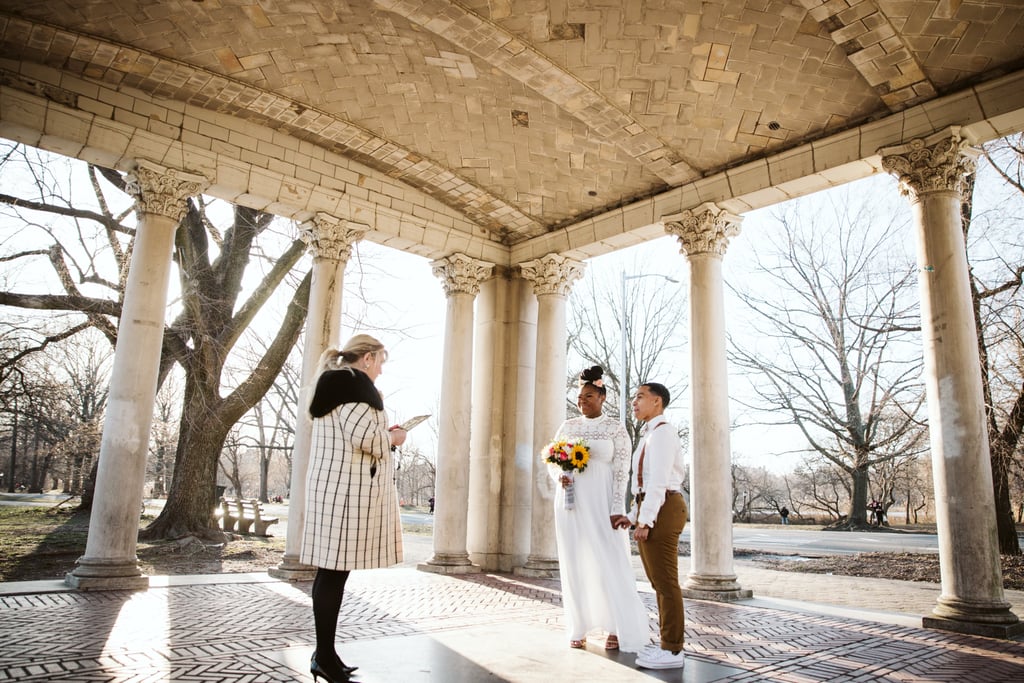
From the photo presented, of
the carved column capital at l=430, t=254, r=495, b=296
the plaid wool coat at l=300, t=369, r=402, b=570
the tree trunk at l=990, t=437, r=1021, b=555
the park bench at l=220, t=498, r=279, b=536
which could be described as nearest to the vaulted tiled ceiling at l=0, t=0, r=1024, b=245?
the carved column capital at l=430, t=254, r=495, b=296

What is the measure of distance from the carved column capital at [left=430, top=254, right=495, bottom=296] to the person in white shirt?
7467 mm

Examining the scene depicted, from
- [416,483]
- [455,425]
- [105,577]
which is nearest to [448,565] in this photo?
[455,425]

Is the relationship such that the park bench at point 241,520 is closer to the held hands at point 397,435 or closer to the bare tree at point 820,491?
the held hands at point 397,435

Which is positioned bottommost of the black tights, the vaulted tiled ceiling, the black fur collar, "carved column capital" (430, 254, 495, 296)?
the black tights

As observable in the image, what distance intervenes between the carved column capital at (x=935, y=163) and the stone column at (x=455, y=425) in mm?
6933

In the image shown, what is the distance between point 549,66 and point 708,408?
5.14 m

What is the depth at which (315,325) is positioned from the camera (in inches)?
386

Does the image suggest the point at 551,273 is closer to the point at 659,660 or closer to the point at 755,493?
the point at 659,660

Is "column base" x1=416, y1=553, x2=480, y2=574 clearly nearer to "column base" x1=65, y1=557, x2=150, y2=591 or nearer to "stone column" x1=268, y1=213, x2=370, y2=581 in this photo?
"stone column" x1=268, y1=213, x2=370, y2=581

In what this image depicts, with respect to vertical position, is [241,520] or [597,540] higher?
[597,540]

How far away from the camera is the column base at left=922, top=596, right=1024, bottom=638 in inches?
249

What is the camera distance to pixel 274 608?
269 inches

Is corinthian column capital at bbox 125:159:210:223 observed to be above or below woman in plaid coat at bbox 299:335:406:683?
above

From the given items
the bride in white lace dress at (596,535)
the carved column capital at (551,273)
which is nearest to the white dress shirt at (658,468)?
the bride in white lace dress at (596,535)
